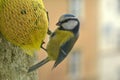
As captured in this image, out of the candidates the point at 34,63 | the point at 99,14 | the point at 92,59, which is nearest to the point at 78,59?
the point at 92,59

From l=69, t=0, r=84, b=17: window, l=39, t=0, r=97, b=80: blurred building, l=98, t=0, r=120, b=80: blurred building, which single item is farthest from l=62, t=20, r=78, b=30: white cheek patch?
l=98, t=0, r=120, b=80: blurred building

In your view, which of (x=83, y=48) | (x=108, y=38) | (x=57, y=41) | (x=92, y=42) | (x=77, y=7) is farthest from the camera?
(x=108, y=38)

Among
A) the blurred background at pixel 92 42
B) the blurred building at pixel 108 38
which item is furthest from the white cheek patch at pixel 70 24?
the blurred building at pixel 108 38

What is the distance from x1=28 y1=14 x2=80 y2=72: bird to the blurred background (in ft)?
33.9

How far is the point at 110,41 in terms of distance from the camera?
15.7 meters

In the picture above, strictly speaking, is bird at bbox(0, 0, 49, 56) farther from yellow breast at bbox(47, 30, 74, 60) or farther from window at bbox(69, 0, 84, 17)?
window at bbox(69, 0, 84, 17)

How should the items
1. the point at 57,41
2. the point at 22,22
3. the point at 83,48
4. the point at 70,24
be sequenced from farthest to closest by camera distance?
1. the point at 83,48
2. the point at 57,41
3. the point at 70,24
4. the point at 22,22

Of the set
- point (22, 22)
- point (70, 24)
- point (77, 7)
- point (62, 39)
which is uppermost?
point (22, 22)

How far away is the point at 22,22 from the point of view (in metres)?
1.65

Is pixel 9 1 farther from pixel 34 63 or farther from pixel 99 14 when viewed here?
pixel 99 14

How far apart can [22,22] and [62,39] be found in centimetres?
53

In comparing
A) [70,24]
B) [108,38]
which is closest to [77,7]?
[108,38]

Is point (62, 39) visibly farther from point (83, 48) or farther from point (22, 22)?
point (83, 48)

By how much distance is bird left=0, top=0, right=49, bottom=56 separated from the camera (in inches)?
64.9
